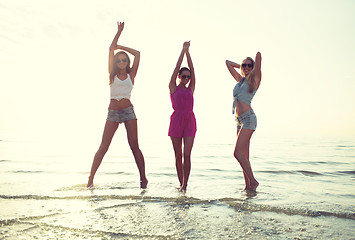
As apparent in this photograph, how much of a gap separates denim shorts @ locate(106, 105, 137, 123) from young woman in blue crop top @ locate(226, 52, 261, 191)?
2.00 meters

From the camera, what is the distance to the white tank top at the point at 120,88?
6.01m

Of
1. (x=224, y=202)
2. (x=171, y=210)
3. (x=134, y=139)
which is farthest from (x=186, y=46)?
(x=171, y=210)

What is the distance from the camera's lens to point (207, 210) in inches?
173

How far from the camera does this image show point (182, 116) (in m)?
5.91

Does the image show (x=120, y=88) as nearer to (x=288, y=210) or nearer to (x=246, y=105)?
(x=246, y=105)

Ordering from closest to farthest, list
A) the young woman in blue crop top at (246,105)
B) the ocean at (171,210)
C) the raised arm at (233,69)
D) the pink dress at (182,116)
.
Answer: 1. the ocean at (171,210)
2. the young woman in blue crop top at (246,105)
3. the pink dress at (182,116)
4. the raised arm at (233,69)

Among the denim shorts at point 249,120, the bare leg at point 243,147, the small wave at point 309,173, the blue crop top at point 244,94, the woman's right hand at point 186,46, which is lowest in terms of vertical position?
the small wave at point 309,173

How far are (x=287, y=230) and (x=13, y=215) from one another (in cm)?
340

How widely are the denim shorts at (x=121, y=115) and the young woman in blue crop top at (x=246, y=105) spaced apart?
6.56 ft

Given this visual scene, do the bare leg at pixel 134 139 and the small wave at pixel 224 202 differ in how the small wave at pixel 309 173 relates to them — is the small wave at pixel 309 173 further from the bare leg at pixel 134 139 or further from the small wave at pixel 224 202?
the bare leg at pixel 134 139

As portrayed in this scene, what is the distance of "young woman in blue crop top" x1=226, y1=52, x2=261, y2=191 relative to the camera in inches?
227

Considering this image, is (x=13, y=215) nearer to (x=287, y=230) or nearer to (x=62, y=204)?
(x=62, y=204)

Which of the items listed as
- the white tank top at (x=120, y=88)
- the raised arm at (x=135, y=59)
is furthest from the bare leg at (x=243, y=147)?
the raised arm at (x=135, y=59)

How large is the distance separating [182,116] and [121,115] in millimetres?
1194
